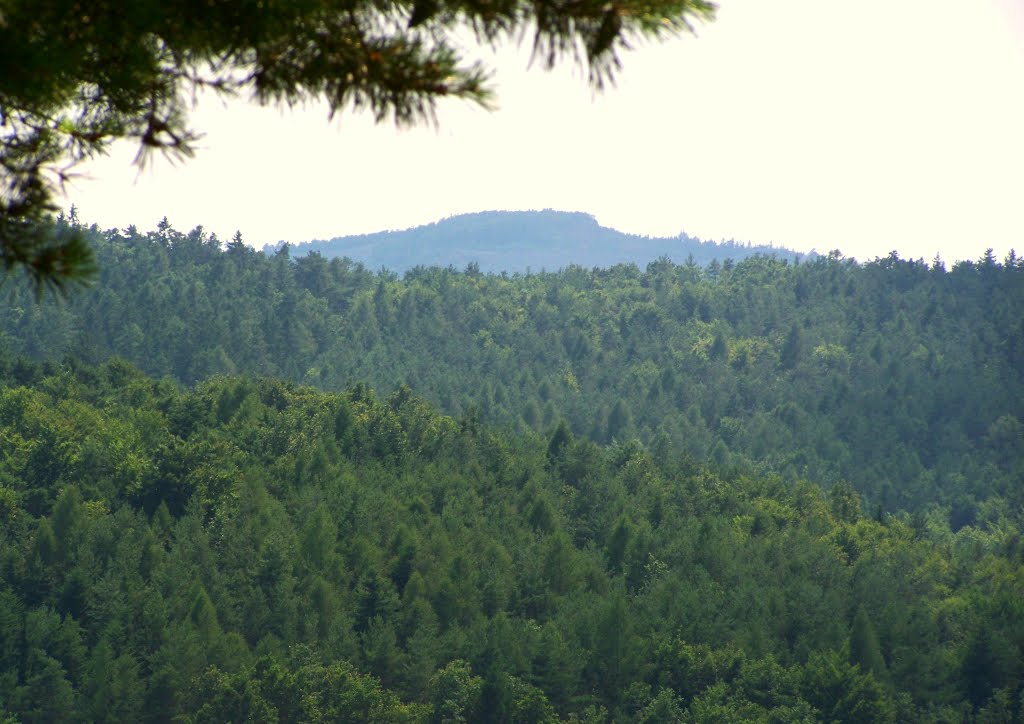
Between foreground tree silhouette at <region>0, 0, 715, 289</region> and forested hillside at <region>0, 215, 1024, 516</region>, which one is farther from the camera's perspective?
forested hillside at <region>0, 215, 1024, 516</region>

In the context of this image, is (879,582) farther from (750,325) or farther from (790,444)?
(750,325)

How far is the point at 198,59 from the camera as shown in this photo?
8.16m

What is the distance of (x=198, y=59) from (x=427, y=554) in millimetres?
61309

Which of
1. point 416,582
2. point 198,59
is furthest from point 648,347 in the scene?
point 198,59

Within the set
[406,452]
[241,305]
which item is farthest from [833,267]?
[406,452]

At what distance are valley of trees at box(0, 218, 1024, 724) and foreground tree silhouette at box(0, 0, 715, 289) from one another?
0.62 m

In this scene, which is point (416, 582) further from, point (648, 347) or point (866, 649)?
point (648, 347)

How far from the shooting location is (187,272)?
152 m

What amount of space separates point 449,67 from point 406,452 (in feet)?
254

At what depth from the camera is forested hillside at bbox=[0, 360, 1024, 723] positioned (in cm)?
5419

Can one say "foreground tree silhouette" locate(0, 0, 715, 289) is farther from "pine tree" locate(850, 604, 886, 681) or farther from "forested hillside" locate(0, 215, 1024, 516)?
"forested hillside" locate(0, 215, 1024, 516)

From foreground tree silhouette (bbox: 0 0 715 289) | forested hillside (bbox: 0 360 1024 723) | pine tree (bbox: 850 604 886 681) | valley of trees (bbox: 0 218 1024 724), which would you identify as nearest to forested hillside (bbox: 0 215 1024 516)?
valley of trees (bbox: 0 218 1024 724)

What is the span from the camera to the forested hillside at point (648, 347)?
5212 inches

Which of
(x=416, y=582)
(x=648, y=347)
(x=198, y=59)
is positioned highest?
(x=198, y=59)
